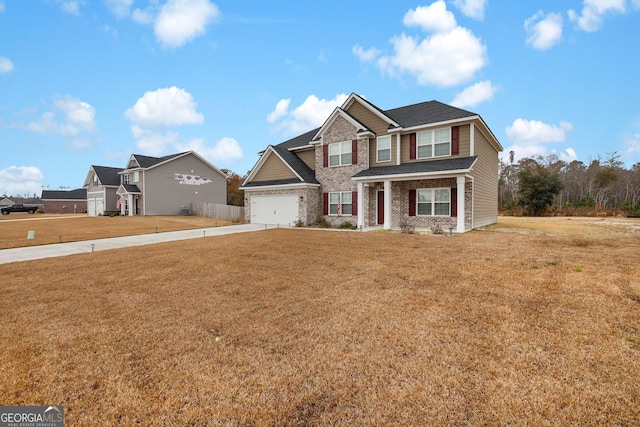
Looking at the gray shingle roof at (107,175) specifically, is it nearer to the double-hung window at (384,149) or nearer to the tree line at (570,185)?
the double-hung window at (384,149)

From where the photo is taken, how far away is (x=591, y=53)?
17109mm

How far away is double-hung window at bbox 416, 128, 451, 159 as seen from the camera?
1658 centimetres

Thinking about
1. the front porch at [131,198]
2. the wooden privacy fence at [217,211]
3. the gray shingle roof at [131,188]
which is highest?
the gray shingle roof at [131,188]

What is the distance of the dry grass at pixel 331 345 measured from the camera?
103 inches

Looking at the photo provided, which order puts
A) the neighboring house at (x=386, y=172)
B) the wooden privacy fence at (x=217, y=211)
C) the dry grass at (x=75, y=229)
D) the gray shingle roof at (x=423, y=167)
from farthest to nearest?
the wooden privacy fence at (x=217, y=211) < the neighboring house at (x=386, y=172) < the gray shingle roof at (x=423, y=167) < the dry grass at (x=75, y=229)

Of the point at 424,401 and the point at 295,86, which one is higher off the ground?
the point at 295,86

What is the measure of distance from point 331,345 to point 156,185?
3677 centimetres

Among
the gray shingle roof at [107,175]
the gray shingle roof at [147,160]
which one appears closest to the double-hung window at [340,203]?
the gray shingle roof at [147,160]

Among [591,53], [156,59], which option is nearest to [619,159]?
[591,53]

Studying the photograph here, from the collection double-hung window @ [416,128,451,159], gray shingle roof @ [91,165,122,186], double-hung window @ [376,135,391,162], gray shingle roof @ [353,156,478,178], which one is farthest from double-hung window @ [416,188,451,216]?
gray shingle roof @ [91,165,122,186]

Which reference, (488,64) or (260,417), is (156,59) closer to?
(488,64)

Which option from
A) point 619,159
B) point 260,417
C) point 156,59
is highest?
point 156,59

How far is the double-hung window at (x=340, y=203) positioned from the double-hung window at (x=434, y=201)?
4.53m

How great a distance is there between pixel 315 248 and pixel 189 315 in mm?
6249
